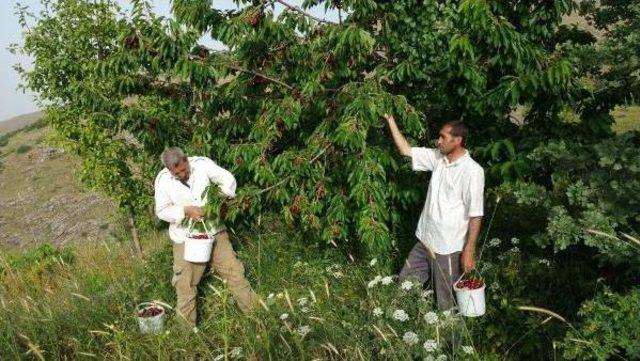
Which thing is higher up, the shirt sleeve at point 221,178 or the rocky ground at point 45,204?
the shirt sleeve at point 221,178

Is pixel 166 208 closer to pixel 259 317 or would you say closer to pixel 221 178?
pixel 221 178

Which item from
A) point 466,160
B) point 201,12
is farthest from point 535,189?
point 201,12

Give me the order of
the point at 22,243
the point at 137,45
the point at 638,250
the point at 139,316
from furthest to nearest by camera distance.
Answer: the point at 22,243 < the point at 137,45 < the point at 139,316 < the point at 638,250

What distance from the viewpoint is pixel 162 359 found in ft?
12.9

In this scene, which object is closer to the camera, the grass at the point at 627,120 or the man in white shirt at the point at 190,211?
the man in white shirt at the point at 190,211

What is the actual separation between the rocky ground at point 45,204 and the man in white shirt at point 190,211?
8747 mm

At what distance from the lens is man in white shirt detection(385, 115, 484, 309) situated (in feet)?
13.4

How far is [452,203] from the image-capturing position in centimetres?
422

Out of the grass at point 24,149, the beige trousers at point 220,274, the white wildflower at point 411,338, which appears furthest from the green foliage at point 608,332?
the grass at point 24,149

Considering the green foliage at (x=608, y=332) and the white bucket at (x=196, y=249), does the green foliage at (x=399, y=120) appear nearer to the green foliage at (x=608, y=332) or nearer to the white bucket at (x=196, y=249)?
the white bucket at (x=196, y=249)

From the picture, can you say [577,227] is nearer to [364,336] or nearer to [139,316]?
[364,336]

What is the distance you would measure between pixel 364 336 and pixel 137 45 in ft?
12.9

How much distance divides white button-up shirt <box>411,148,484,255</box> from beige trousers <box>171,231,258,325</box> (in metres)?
1.94

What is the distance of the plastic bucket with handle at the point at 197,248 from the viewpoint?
5.12 metres
